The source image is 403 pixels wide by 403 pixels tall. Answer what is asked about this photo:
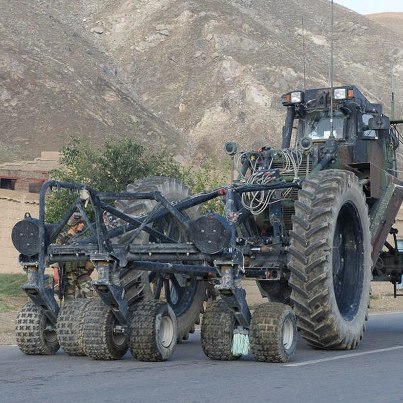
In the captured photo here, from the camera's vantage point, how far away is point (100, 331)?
12.6 m

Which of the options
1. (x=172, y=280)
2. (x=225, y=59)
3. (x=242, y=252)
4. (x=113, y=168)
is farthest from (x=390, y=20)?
(x=242, y=252)

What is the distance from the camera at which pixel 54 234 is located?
13.1m

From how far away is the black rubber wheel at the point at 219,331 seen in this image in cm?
1272

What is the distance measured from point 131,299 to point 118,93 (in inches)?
2877

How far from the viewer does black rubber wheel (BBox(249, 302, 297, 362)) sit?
12414mm

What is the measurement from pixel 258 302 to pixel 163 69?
69.6 metres

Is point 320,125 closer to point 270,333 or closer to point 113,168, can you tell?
point 270,333

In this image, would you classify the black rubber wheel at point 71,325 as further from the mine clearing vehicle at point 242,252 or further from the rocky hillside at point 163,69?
the rocky hillside at point 163,69

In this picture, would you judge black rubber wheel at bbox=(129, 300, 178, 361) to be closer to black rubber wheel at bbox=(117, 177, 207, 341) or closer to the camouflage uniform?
black rubber wheel at bbox=(117, 177, 207, 341)

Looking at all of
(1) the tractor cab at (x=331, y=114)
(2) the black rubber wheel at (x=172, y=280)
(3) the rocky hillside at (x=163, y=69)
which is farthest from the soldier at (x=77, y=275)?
(3) the rocky hillside at (x=163, y=69)

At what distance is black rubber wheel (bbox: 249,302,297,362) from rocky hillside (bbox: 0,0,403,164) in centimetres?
6025

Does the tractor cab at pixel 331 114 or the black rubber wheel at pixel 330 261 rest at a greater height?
the tractor cab at pixel 331 114

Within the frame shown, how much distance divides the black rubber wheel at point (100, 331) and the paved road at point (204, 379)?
0.17 meters

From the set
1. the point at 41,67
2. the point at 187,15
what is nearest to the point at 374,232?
the point at 41,67
